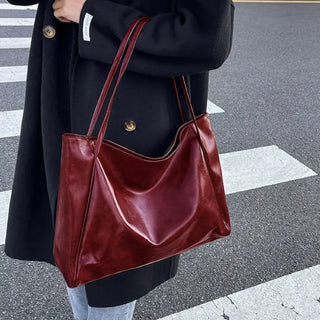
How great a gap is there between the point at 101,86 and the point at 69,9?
0.57 feet

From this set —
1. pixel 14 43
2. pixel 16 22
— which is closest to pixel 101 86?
pixel 14 43

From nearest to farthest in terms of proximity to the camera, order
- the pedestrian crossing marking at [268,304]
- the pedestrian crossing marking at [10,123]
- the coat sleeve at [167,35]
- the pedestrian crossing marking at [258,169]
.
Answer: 1. the coat sleeve at [167,35]
2. the pedestrian crossing marking at [268,304]
3. the pedestrian crossing marking at [258,169]
4. the pedestrian crossing marking at [10,123]


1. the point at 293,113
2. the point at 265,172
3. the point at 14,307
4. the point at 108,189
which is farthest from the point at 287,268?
the point at 293,113

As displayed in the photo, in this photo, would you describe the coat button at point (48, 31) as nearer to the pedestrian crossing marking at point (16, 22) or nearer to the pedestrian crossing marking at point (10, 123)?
the pedestrian crossing marking at point (10, 123)

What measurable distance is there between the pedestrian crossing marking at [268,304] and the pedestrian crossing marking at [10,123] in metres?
1.96

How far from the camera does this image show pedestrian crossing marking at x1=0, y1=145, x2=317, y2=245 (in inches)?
125

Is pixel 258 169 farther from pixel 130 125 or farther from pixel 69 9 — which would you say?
pixel 69 9

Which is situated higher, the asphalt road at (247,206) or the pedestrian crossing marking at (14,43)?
the asphalt road at (247,206)

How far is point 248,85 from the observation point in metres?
4.86

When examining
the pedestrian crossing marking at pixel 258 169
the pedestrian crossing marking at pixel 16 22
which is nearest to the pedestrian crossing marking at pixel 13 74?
the pedestrian crossing marking at pixel 16 22

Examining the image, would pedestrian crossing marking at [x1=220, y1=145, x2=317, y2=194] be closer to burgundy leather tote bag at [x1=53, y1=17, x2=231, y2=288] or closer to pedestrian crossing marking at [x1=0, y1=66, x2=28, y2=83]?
burgundy leather tote bag at [x1=53, y1=17, x2=231, y2=288]

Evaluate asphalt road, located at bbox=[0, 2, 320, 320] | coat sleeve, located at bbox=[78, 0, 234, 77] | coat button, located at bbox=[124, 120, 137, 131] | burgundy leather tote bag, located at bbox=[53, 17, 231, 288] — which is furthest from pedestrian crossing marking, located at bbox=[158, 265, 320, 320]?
coat sleeve, located at bbox=[78, 0, 234, 77]

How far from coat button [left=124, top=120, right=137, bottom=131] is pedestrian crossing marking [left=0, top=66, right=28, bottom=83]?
11.7 feet

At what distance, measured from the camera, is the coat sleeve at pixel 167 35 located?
100 centimetres
